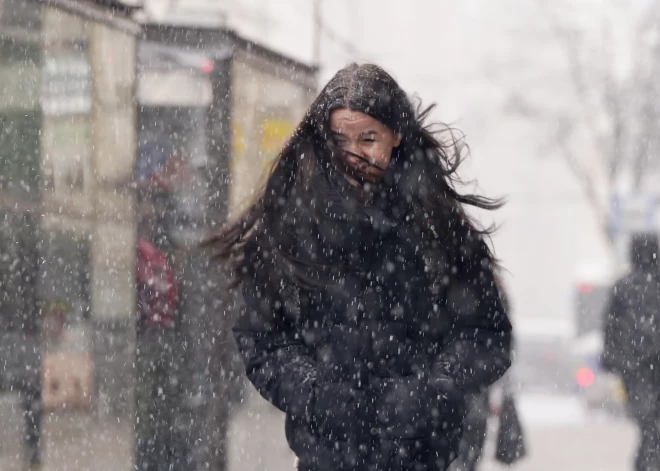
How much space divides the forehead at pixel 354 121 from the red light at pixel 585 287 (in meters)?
23.0

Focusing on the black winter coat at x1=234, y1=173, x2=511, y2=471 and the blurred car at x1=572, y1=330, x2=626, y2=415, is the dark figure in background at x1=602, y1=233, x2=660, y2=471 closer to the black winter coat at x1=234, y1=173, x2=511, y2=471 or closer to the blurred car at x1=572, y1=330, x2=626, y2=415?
the black winter coat at x1=234, y1=173, x2=511, y2=471

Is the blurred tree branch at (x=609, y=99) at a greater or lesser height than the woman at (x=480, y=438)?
greater

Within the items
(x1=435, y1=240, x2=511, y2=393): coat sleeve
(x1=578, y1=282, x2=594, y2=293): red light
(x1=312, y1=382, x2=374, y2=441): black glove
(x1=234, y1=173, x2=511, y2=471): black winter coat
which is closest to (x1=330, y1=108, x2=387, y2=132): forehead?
(x1=234, y1=173, x2=511, y2=471): black winter coat

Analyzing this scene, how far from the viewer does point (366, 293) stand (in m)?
2.66

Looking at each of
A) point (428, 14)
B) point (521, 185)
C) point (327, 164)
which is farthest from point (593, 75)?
point (521, 185)

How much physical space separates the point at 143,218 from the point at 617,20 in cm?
1527

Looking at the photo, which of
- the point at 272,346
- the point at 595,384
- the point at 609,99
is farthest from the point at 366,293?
the point at 609,99

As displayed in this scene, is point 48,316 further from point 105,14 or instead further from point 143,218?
point 105,14

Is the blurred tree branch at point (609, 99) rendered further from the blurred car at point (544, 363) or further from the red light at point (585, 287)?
the red light at point (585, 287)

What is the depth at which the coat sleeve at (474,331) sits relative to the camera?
2590mm

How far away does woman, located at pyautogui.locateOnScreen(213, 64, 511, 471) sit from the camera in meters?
2.56

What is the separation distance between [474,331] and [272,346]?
1.66 ft

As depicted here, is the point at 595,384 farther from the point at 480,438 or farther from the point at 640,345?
the point at 480,438

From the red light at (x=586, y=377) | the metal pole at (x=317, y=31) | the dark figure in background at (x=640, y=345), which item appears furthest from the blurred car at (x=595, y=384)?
A: the metal pole at (x=317, y=31)
